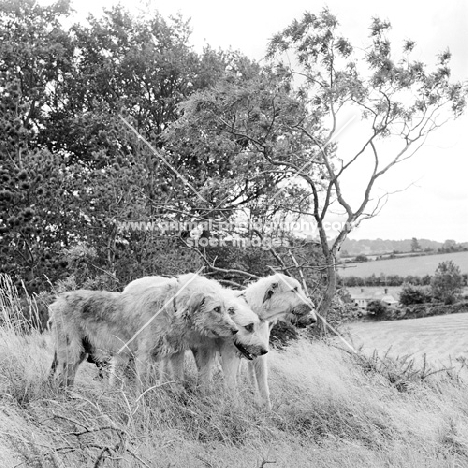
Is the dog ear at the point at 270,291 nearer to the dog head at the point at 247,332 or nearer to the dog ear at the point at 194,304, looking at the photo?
Result: the dog head at the point at 247,332

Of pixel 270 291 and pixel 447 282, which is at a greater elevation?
pixel 270 291

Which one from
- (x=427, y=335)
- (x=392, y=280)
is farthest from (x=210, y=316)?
(x=392, y=280)

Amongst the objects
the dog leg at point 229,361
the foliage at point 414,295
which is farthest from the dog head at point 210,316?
the foliage at point 414,295

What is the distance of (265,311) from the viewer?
5.98 meters

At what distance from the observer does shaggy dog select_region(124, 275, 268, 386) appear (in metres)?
5.58

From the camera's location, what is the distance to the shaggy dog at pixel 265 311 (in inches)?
229

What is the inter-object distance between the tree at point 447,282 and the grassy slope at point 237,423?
19.3 m

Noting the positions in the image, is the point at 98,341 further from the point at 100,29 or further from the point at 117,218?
the point at 100,29

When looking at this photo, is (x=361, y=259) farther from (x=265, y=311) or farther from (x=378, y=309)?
(x=378, y=309)

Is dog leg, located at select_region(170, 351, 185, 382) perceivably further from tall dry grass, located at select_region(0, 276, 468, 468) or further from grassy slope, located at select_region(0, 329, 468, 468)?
grassy slope, located at select_region(0, 329, 468, 468)

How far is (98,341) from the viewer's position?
604cm

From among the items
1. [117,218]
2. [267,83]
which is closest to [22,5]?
[117,218]

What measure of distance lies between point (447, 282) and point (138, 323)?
75.4 feet

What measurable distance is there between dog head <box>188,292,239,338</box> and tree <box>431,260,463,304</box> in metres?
21.1
